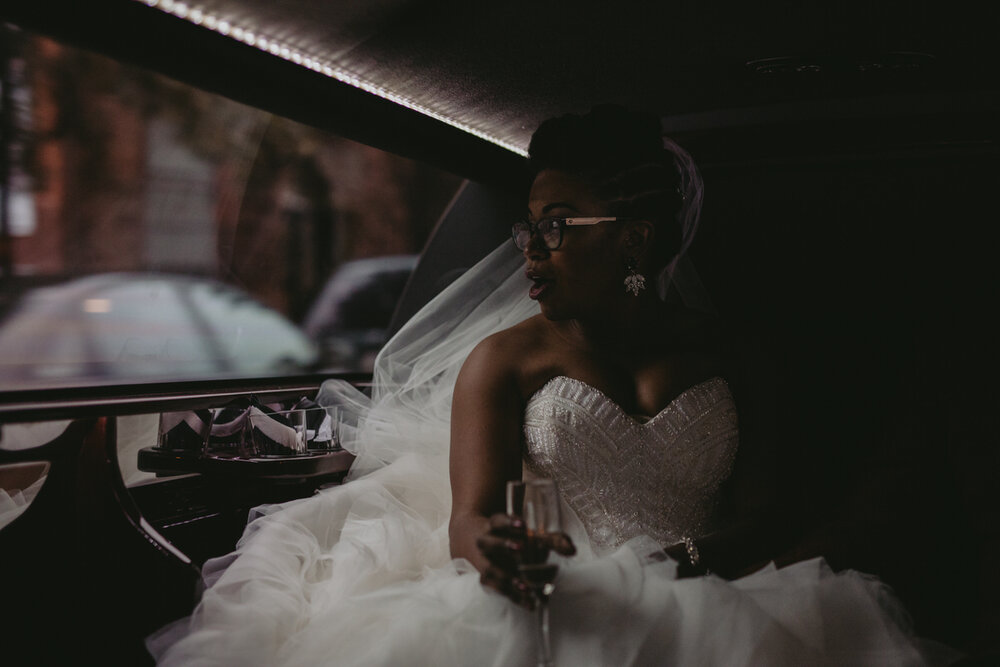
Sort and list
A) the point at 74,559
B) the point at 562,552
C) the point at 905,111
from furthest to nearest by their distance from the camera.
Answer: the point at 905,111 → the point at 74,559 → the point at 562,552

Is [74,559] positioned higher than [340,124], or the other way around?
[340,124]

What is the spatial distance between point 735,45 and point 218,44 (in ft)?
4.17

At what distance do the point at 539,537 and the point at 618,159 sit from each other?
3.41 ft

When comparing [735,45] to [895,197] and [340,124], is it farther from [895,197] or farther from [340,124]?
[340,124]

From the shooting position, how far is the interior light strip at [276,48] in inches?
64.5

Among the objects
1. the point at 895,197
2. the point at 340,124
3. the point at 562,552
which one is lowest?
the point at 562,552

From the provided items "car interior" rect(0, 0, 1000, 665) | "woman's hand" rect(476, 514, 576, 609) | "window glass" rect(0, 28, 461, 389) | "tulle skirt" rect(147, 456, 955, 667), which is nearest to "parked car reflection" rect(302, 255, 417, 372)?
"window glass" rect(0, 28, 461, 389)

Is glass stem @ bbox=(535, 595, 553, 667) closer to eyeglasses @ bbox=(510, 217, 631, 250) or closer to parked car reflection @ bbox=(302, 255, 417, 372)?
eyeglasses @ bbox=(510, 217, 631, 250)

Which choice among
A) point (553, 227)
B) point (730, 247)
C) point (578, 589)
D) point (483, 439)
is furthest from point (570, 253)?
point (730, 247)

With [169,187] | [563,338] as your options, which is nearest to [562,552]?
[563,338]

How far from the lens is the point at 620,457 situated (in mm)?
1755

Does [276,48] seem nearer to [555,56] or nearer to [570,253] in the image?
[555,56]

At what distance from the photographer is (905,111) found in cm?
235

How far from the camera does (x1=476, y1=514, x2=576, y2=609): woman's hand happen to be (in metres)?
1.10
